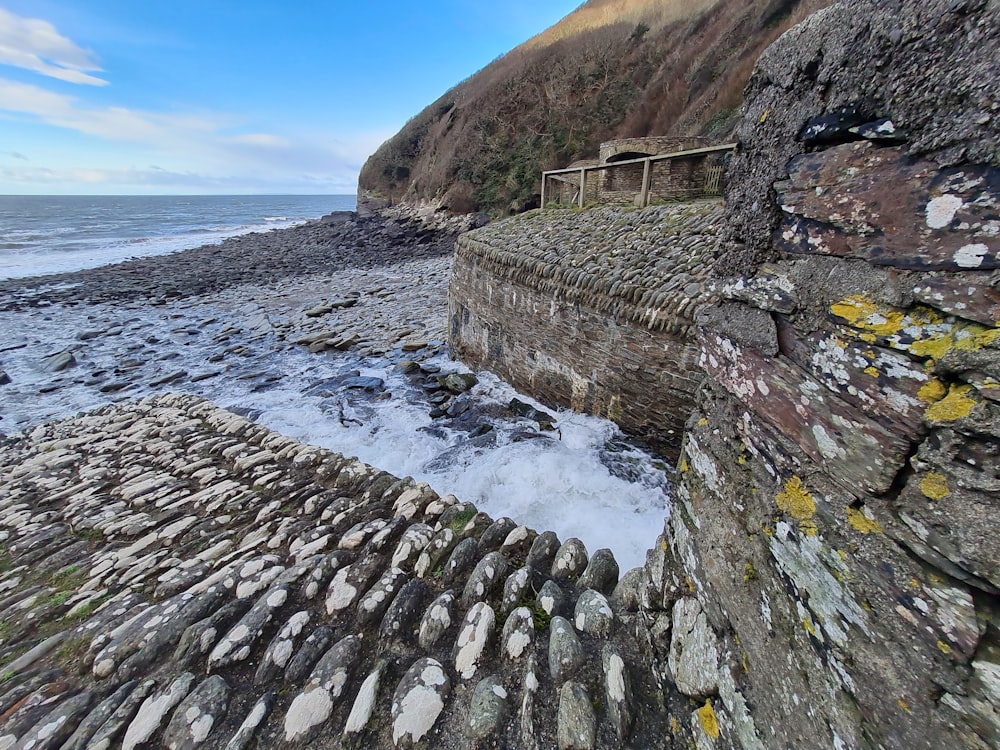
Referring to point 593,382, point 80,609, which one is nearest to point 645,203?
point 593,382

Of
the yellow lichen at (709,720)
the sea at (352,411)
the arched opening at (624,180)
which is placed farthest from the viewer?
the arched opening at (624,180)

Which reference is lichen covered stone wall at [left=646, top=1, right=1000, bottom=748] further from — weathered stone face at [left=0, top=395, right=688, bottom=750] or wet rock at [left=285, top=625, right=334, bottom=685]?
wet rock at [left=285, top=625, right=334, bottom=685]

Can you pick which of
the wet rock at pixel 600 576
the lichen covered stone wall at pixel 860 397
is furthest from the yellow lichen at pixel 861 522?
the wet rock at pixel 600 576

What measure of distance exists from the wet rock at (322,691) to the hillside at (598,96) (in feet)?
68.9

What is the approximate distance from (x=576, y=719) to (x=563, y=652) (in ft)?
0.99

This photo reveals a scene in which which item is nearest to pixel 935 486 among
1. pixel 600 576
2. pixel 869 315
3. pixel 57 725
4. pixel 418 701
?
pixel 869 315

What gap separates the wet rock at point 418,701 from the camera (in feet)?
6.91

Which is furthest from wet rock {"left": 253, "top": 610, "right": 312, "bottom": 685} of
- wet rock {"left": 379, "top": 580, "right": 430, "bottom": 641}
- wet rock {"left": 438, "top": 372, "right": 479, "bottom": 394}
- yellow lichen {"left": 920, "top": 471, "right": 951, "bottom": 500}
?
wet rock {"left": 438, "top": 372, "right": 479, "bottom": 394}

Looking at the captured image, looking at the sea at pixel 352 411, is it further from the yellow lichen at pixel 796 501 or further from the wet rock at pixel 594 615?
the yellow lichen at pixel 796 501

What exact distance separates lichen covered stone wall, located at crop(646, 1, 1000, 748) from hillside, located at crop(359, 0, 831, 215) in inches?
780

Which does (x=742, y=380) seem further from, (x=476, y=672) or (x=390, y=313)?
(x=390, y=313)

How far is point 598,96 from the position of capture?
29.6m

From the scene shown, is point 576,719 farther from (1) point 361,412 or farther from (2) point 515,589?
(1) point 361,412

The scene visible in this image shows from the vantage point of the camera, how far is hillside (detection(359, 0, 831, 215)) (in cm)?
2089
